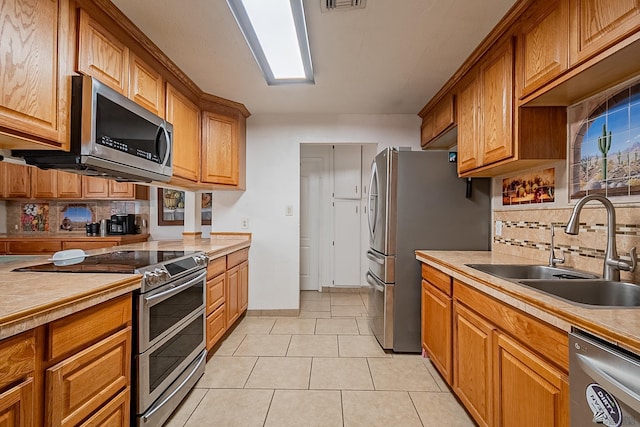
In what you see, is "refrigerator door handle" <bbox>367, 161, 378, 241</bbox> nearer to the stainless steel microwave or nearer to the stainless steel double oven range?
the stainless steel double oven range

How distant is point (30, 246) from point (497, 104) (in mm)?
5099

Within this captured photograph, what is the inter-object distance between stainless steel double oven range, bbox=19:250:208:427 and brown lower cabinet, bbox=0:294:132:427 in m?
0.08

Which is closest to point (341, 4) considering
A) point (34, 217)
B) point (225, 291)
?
point (225, 291)

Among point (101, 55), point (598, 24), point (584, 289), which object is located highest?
point (101, 55)

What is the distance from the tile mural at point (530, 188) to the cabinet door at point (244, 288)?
2515 mm

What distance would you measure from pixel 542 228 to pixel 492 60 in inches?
44.1

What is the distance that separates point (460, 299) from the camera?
5.81 ft

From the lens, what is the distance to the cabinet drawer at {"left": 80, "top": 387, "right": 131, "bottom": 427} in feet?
3.82

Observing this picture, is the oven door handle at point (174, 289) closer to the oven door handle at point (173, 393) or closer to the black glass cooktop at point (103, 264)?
the black glass cooktop at point (103, 264)

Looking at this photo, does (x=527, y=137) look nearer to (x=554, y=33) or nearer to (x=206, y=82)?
(x=554, y=33)

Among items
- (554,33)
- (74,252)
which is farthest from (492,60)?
(74,252)

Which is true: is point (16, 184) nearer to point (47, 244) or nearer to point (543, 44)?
point (47, 244)

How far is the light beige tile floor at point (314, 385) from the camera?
171cm

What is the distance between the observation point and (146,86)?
2107mm
